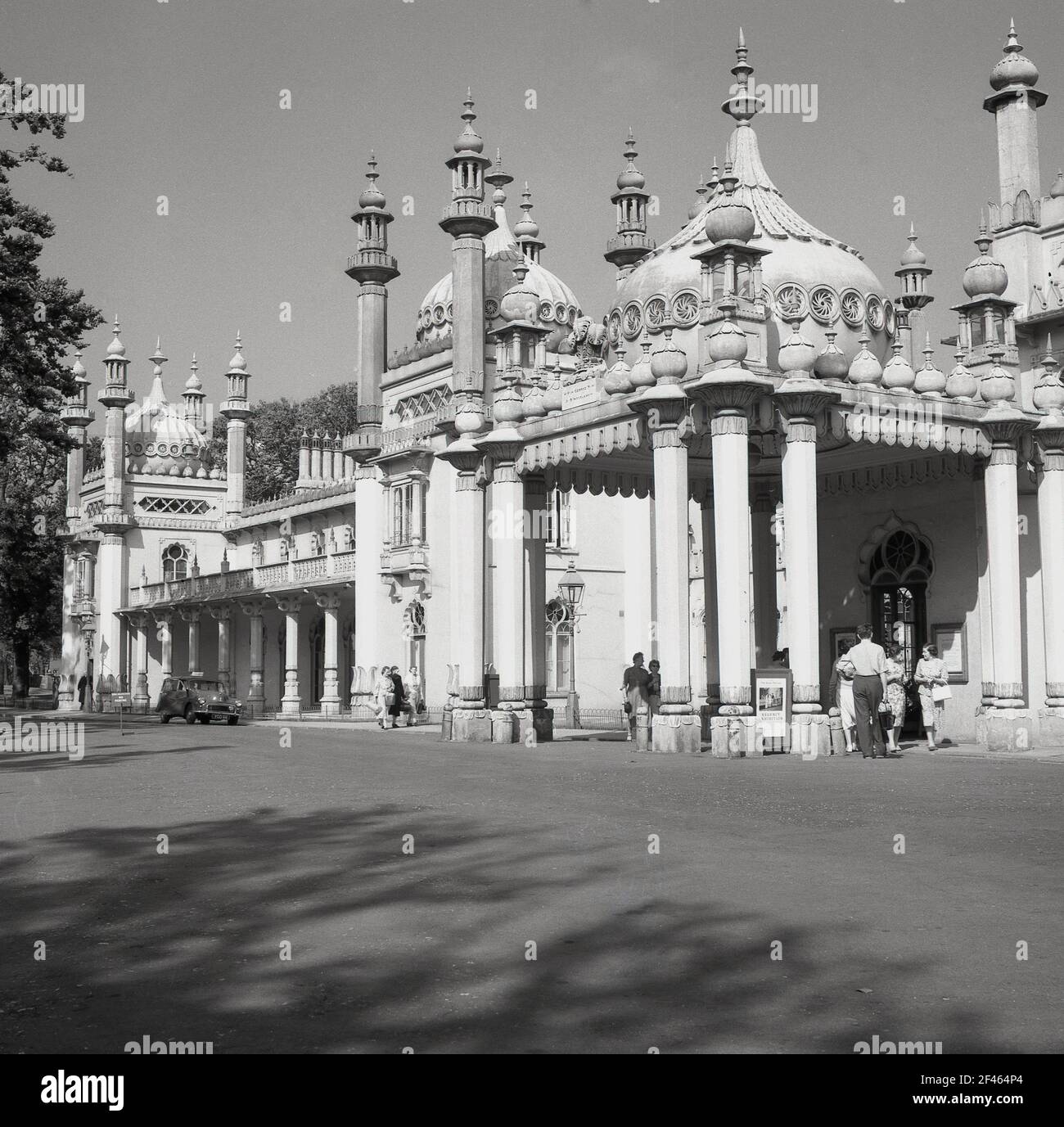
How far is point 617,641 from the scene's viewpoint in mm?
38938

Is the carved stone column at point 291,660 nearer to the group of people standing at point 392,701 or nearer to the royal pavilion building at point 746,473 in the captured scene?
the royal pavilion building at point 746,473

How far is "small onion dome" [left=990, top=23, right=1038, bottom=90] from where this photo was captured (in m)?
26.6

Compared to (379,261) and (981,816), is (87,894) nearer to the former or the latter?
(981,816)

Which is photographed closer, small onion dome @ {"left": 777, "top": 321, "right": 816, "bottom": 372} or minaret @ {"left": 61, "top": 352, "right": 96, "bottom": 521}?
small onion dome @ {"left": 777, "top": 321, "right": 816, "bottom": 372}

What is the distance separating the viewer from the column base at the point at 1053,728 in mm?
21438

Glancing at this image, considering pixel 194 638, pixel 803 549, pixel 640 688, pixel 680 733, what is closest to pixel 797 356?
pixel 803 549

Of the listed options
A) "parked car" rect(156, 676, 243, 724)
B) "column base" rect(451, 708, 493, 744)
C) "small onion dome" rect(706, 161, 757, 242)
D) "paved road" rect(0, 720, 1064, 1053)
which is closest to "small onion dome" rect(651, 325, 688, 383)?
"small onion dome" rect(706, 161, 757, 242)

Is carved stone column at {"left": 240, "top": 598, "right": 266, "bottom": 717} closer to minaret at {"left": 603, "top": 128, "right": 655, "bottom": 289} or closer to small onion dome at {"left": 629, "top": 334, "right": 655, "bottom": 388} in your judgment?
minaret at {"left": 603, "top": 128, "right": 655, "bottom": 289}

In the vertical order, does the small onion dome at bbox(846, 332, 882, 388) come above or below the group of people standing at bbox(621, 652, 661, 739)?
above

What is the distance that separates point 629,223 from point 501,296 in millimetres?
5495

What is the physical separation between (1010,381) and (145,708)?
136 ft

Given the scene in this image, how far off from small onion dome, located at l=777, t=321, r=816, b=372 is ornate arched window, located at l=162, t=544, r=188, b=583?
147ft
